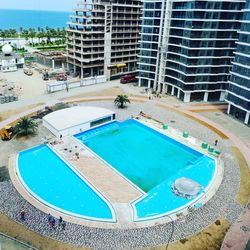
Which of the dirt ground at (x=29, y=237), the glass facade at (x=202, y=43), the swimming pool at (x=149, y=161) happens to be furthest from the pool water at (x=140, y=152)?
the glass facade at (x=202, y=43)

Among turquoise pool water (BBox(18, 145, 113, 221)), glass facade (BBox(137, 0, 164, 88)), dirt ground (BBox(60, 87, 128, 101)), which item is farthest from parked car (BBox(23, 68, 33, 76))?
turquoise pool water (BBox(18, 145, 113, 221))

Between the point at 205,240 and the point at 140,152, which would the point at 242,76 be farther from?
the point at 205,240

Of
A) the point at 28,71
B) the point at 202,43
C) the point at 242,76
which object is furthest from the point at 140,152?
the point at 28,71

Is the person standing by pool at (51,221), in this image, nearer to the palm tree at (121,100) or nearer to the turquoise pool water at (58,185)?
the turquoise pool water at (58,185)

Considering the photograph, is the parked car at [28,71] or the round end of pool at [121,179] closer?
the round end of pool at [121,179]

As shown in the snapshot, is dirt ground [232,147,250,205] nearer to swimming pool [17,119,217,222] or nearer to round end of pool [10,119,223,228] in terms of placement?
round end of pool [10,119,223,228]
